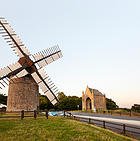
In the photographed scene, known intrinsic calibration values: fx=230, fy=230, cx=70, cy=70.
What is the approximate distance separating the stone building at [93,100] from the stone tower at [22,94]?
5133 cm

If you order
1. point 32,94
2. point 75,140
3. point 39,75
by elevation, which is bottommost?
point 75,140

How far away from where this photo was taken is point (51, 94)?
2664 centimetres

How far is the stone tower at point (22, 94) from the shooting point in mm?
25156

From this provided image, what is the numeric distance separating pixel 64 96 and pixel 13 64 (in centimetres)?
6500

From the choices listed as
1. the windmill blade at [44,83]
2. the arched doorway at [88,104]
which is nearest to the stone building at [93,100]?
the arched doorway at [88,104]

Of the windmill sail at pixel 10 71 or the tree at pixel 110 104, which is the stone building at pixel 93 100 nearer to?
the tree at pixel 110 104

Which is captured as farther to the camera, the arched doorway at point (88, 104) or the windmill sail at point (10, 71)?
the arched doorway at point (88, 104)

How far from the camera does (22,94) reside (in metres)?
25.2

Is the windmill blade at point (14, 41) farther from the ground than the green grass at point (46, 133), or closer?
farther from the ground

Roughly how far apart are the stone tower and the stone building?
5133 cm

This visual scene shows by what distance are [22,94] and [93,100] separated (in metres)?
52.9

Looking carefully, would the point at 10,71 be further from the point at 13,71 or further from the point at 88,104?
the point at 88,104

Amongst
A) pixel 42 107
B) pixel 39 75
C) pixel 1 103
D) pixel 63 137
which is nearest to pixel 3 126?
pixel 63 137

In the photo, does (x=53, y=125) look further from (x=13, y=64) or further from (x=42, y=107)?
(x=42, y=107)
